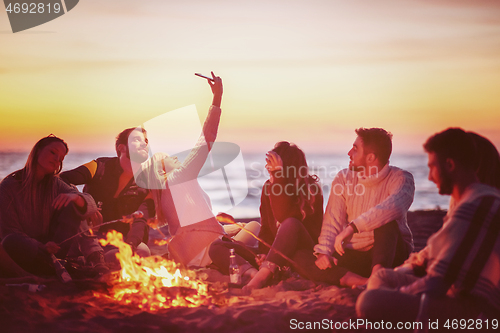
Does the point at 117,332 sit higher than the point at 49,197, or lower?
lower

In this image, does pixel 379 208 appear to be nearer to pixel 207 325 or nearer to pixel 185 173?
pixel 207 325

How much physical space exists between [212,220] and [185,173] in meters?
0.55

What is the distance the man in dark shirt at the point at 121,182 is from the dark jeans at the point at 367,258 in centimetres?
176

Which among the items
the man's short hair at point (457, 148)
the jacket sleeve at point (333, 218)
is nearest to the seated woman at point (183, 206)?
the jacket sleeve at point (333, 218)

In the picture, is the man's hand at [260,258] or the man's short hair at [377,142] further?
the man's hand at [260,258]

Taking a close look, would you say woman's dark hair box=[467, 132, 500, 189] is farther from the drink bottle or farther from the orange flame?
the drink bottle

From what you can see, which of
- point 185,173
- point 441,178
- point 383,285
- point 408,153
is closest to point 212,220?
point 185,173

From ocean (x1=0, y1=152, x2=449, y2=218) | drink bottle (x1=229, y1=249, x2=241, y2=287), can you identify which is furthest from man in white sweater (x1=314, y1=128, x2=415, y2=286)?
ocean (x1=0, y1=152, x2=449, y2=218)

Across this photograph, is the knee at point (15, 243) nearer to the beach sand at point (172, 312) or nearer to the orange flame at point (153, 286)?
the beach sand at point (172, 312)

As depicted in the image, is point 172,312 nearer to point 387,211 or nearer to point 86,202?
point 86,202

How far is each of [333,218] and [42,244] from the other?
7.95 feet

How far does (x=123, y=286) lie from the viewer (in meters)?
3.34

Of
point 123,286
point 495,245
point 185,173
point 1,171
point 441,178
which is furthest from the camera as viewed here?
point 1,171

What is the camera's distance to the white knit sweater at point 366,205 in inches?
137
